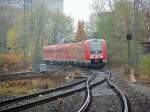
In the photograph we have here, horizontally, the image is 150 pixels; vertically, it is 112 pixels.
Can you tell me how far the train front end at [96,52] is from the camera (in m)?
44.5

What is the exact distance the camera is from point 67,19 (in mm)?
93438

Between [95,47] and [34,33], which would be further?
[34,33]

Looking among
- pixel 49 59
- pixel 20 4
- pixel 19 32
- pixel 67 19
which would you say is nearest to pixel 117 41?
pixel 49 59

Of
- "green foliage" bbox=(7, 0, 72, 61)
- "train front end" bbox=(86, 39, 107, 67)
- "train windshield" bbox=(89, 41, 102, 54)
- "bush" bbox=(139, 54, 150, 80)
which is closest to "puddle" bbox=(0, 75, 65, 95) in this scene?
"bush" bbox=(139, 54, 150, 80)

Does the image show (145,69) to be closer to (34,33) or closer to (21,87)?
(21,87)

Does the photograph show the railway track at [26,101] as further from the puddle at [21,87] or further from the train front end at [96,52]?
the train front end at [96,52]

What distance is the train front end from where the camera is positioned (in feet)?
146

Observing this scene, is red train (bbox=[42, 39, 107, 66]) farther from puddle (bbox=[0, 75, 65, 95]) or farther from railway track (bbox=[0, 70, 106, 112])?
railway track (bbox=[0, 70, 106, 112])

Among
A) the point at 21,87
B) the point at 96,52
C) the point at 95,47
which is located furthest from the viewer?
the point at 95,47

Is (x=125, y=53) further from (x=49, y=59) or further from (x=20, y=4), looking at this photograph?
(x=20, y=4)

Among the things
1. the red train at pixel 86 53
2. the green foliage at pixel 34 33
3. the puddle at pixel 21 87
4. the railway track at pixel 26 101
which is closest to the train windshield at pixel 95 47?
the red train at pixel 86 53

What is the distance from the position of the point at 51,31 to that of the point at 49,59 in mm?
22429

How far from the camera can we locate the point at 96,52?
45281 mm

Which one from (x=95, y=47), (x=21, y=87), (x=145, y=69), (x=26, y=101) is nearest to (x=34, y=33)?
(x=95, y=47)
